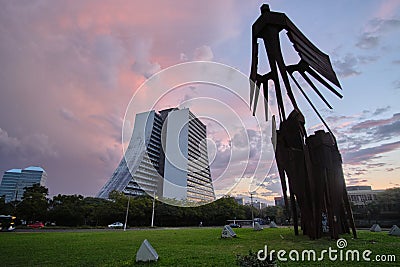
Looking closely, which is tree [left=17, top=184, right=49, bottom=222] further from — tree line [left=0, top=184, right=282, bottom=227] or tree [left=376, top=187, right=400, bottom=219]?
tree [left=376, top=187, right=400, bottom=219]

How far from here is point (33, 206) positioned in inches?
1166

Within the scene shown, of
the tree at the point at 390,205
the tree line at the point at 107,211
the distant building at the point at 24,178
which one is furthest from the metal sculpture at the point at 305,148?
the distant building at the point at 24,178

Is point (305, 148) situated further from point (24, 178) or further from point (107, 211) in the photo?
point (24, 178)

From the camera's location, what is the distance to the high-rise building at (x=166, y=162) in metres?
48.6

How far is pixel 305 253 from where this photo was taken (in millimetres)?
6562

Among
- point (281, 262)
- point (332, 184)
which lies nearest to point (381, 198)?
point (332, 184)

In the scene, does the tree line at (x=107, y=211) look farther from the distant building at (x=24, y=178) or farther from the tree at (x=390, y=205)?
the distant building at (x=24, y=178)

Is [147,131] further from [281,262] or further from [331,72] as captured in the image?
[281,262]

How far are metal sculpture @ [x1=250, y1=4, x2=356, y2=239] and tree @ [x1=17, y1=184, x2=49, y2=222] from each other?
2983 cm

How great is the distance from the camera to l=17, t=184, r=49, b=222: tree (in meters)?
29.6

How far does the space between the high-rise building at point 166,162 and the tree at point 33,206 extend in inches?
723

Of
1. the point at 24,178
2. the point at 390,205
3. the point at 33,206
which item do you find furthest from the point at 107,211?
the point at 24,178

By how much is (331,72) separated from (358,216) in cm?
2999

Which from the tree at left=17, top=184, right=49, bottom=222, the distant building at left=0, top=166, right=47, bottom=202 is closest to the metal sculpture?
the tree at left=17, top=184, right=49, bottom=222
